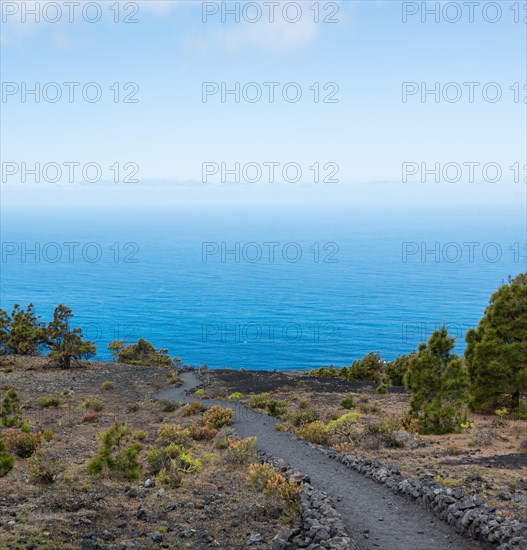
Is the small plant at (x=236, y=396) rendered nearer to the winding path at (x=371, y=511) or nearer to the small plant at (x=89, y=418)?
the small plant at (x=89, y=418)

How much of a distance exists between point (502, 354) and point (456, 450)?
37.7 ft

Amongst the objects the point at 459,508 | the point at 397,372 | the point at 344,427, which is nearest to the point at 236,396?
the point at 344,427

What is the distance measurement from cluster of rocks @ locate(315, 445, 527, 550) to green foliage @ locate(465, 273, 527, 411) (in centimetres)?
1448

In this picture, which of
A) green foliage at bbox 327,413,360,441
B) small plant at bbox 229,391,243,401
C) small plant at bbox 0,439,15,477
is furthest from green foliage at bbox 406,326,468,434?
small plant at bbox 0,439,15,477

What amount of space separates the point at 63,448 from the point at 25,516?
1055cm

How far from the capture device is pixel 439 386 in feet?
88.1

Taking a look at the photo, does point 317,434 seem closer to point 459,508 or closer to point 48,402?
point 459,508

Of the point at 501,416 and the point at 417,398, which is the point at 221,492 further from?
the point at 501,416

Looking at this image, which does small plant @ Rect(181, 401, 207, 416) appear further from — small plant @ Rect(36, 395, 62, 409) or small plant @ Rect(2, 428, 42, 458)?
small plant @ Rect(2, 428, 42, 458)

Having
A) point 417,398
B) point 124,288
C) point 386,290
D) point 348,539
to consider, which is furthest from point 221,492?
point 124,288

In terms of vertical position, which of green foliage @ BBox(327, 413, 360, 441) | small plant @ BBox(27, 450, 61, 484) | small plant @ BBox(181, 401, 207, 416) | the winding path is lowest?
small plant @ BBox(181, 401, 207, 416)

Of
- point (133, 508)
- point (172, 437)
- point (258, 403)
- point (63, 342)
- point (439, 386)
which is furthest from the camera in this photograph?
point (63, 342)

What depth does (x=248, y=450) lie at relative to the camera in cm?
2152

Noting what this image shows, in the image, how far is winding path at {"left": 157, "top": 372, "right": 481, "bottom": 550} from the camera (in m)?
13.7
